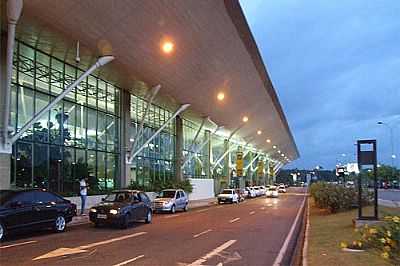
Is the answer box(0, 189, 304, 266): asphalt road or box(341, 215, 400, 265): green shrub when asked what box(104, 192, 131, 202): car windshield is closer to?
box(0, 189, 304, 266): asphalt road

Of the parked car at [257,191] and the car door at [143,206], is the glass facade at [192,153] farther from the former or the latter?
the car door at [143,206]

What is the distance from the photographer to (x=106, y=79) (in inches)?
1383

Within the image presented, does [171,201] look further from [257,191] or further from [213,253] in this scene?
[257,191]

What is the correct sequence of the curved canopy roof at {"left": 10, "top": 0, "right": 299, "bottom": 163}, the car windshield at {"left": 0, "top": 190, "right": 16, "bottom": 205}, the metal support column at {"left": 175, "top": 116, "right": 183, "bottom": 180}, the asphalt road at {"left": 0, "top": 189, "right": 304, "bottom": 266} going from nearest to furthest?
the asphalt road at {"left": 0, "top": 189, "right": 304, "bottom": 266} < the car windshield at {"left": 0, "top": 190, "right": 16, "bottom": 205} < the curved canopy roof at {"left": 10, "top": 0, "right": 299, "bottom": 163} < the metal support column at {"left": 175, "top": 116, "right": 183, "bottom": 180}

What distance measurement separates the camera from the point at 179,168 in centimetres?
5322

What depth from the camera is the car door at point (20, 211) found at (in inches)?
608

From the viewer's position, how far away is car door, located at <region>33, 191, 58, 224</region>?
16.8m

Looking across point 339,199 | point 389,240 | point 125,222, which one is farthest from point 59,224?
point 339,199

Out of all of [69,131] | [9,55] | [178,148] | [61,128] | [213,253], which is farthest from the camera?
[178,148]

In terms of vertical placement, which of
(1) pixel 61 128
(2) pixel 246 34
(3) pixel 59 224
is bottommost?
(3) pixel 59 224

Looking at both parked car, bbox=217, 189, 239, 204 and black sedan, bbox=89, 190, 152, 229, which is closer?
black sedan, bbox=89, 190, 152, 229

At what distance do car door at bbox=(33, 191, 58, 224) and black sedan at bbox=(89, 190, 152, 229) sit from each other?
231 cm

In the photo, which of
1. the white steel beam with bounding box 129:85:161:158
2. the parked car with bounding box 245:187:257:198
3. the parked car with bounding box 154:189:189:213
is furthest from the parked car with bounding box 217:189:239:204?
the parked car with bounding box 245:187:257:198

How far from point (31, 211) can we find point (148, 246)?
15.1 ft
